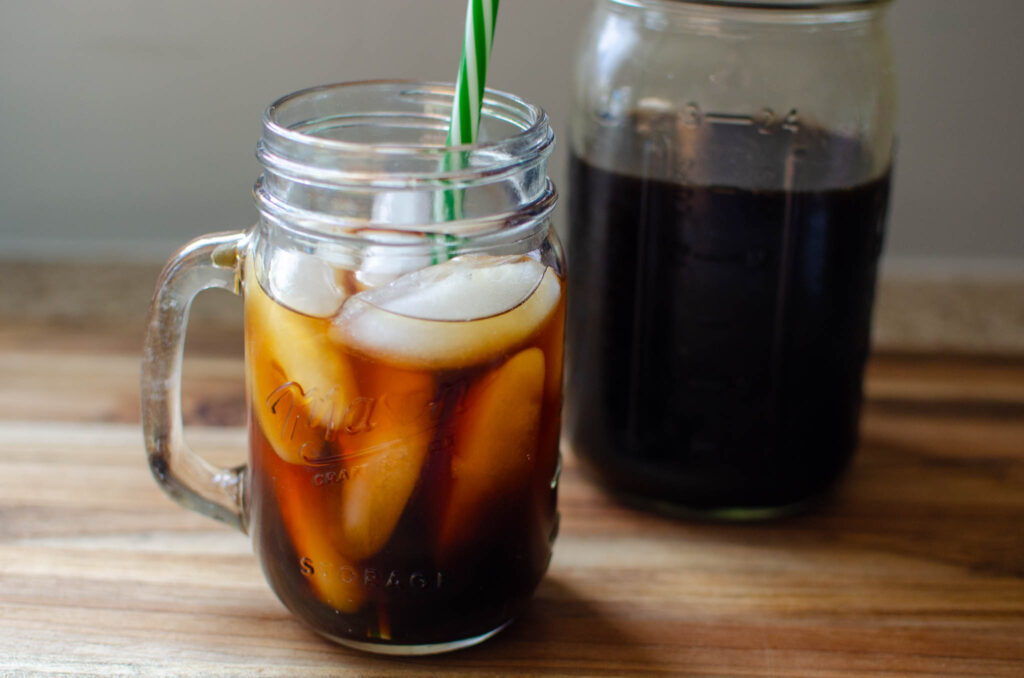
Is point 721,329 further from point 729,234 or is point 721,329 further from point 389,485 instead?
point 389,485

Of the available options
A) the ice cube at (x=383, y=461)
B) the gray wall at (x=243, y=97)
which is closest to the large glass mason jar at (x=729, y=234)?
the ice cube at (x=383, y=461)

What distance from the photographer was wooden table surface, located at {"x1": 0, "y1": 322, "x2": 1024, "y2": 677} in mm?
705

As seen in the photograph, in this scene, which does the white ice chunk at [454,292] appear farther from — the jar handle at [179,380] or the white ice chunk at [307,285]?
the jar handle at [179,380]

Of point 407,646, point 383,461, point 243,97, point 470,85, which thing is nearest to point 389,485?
point 383,461

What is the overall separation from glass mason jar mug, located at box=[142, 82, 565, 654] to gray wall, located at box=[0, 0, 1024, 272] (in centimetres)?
52

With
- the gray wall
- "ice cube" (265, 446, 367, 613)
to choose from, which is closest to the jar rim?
"ice cube" (265, 446, 367, 613)

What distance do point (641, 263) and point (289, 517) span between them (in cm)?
32

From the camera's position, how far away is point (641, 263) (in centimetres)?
82

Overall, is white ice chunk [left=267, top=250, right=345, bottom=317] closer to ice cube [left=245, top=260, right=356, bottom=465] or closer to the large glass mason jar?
ice cube [left=245, top=260, right=356, bottom=465]

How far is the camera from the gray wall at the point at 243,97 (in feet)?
3.90

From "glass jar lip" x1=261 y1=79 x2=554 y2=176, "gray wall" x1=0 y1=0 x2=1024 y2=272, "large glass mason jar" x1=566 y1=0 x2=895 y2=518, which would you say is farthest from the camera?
"gray wall" x1=0 y1=0 x2=1024 y2=272

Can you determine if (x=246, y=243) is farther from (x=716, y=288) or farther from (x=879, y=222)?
(x=879, y=222)

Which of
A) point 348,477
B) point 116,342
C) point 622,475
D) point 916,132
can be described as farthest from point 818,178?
point 116,342

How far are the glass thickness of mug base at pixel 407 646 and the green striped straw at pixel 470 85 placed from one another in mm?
253
